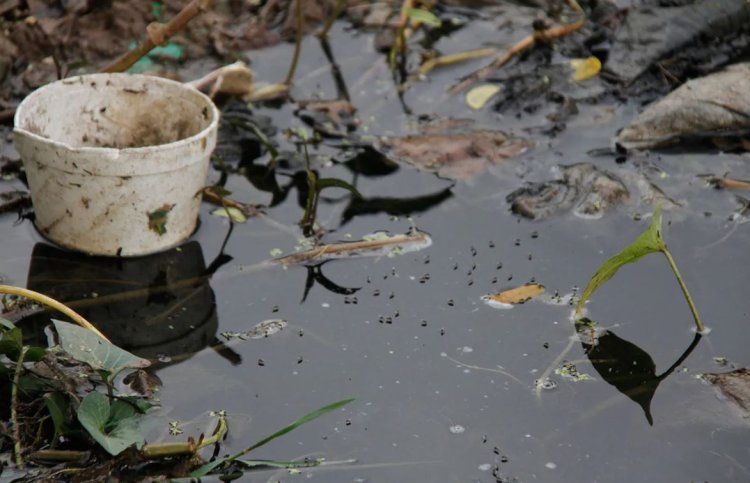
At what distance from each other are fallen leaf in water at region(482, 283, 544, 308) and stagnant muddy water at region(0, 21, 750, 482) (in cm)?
3

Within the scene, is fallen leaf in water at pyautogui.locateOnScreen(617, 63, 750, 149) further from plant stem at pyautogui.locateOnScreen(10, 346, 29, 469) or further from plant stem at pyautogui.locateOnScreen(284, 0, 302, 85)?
plant stem at pyautogui.locateOnScreen(10, 346, 29, 469)

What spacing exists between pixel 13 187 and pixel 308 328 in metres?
1.25

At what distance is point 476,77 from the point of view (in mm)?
4000

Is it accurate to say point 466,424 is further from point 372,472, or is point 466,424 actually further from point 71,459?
point 71,459

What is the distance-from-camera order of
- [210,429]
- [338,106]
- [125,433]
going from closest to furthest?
[125,433], [210,429], [338,106]

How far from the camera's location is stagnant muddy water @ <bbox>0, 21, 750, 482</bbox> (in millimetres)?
2258

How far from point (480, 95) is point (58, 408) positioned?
2.30 metres

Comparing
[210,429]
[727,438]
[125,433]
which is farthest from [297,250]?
[727,438]

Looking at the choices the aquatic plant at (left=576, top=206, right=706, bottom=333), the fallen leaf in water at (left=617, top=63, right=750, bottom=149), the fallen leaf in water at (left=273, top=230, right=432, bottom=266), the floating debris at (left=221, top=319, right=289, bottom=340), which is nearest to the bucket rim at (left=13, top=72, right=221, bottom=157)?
the fallen leaf in water at (left=273, top=230, right=432, bottom=266)

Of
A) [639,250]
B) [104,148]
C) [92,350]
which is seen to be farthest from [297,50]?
A: [92,350]

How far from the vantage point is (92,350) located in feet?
6.99

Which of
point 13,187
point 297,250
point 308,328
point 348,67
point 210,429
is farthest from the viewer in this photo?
point 348,67

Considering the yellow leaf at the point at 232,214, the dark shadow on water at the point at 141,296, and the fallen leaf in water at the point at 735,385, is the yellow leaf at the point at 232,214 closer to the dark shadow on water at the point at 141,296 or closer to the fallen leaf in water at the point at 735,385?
the dark shadow on water at the point at 141,296

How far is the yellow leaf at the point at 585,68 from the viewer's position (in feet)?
13.0
